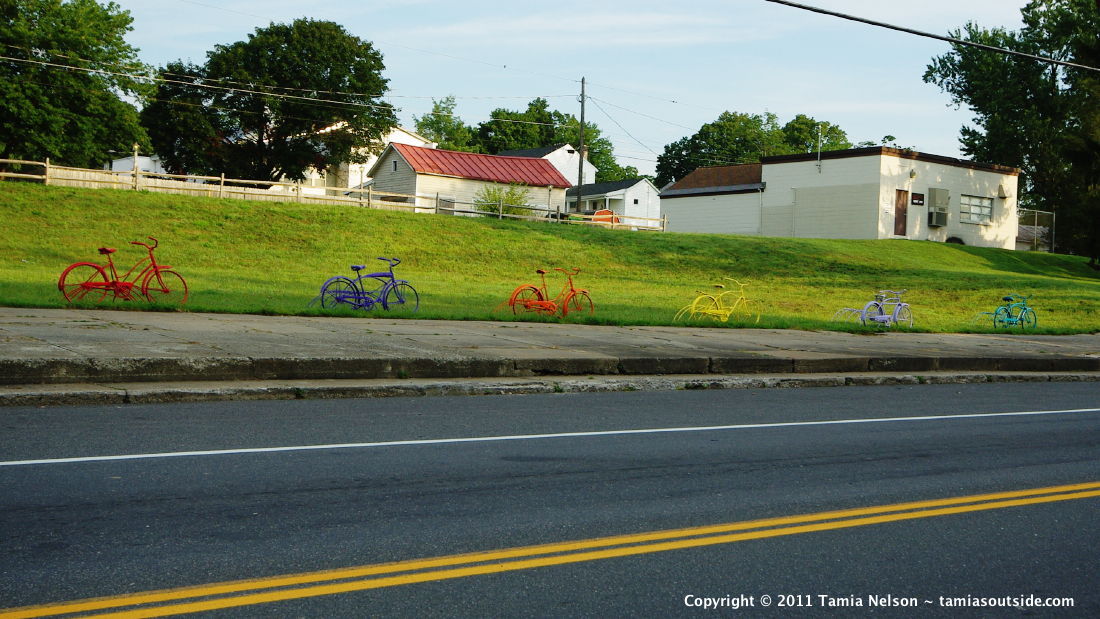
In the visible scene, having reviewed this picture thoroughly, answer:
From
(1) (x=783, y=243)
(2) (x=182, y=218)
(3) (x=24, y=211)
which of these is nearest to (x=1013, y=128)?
(1) (x=783, y=243)

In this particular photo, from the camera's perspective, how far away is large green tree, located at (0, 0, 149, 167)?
51.5 meters

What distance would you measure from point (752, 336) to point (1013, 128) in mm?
60006

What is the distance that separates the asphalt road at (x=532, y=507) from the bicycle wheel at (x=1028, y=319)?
16.9 m

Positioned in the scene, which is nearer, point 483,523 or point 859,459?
point 483,523

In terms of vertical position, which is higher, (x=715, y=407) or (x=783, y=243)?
(x=783, y=243)

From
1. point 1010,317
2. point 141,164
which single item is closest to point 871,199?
point 1010,317

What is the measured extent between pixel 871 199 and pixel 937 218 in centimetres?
433

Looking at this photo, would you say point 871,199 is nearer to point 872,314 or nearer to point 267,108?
point 872,314

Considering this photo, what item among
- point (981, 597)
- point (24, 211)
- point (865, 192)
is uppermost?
point (865, 192)

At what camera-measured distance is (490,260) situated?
121ft

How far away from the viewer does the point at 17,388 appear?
9656mm

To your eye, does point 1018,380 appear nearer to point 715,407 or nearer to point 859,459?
point 715,407

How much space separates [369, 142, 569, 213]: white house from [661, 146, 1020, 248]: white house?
10.7m

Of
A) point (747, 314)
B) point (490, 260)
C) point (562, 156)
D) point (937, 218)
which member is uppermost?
point (562, 156)
